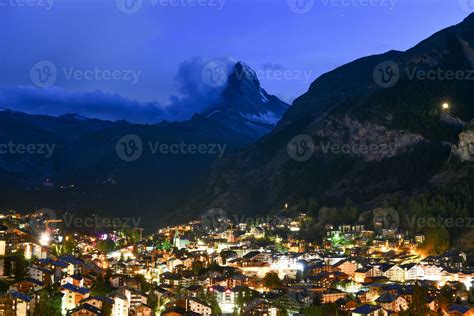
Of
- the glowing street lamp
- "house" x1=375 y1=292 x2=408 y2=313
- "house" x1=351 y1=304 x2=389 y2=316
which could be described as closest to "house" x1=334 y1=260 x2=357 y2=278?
"house" x1=375 y1=292 x2=408 y2=313

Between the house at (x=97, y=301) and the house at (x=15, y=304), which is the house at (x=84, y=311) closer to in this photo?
the house at (x=97, y=301)

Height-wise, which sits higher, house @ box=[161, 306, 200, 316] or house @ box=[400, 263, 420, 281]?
house @ box=[400, 263, 420, 281]

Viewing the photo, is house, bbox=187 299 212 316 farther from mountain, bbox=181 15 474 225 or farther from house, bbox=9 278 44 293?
mountain, bbox=181 15 474 225

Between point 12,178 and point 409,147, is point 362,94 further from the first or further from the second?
point 12,178

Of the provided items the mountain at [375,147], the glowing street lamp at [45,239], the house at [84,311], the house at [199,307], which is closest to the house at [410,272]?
the house at [199,307]

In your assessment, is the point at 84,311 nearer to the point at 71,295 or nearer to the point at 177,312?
the point at 71,295

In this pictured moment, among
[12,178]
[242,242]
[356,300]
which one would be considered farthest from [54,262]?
[12,178]

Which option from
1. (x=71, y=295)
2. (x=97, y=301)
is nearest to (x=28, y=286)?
(x=71, y=295)

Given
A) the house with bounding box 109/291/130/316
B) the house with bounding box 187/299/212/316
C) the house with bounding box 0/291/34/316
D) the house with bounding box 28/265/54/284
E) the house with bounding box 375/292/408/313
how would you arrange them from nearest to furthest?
the house with bounding box 0/291/34/316 → the house with bounding box 109/291/130/316 → the house with bounding box 375/292/408/313 → the house with bounding box 187/299/212/316 → the house with bounding box 28/265/54/284
